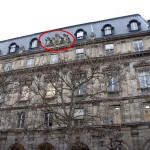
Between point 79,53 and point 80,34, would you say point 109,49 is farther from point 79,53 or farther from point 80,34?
point 80,34

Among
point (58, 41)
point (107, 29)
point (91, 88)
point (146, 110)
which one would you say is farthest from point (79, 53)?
point (146, 110)

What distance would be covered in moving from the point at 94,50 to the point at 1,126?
1455 cm

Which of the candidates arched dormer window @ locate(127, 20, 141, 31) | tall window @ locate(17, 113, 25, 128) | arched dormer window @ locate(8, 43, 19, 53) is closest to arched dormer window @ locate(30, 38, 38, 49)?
arched dormer window @ locate(8, 43, 19, 53)

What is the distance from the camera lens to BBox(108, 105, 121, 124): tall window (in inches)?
826

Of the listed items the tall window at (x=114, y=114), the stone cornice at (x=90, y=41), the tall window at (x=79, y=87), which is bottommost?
the tall window at (x=114, y=114)

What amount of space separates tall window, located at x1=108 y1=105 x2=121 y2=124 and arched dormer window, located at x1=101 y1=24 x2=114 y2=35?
10642 mm

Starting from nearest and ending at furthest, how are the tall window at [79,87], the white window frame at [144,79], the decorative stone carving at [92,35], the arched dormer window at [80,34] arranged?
the tall window at [79,87]
the white window frame at [144,79]
the decorative stone carving at [92,35]
the arched dormer window at [80,34]

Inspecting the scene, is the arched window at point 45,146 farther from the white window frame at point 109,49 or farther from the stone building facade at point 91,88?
the white window frame at point 109,49

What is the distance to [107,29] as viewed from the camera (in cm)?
2797

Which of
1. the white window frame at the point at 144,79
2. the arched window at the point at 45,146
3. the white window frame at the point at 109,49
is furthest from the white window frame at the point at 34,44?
the white window frame at the point at 144,79

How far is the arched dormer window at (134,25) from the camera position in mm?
26513

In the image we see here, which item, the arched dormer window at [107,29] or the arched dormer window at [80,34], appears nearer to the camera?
the arched dormer window at [107,29]

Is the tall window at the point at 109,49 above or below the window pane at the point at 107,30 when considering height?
below

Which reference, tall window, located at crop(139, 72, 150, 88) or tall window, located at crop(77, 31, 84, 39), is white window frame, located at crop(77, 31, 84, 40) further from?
tall window, located at crop(139, 72, 150, 88)
